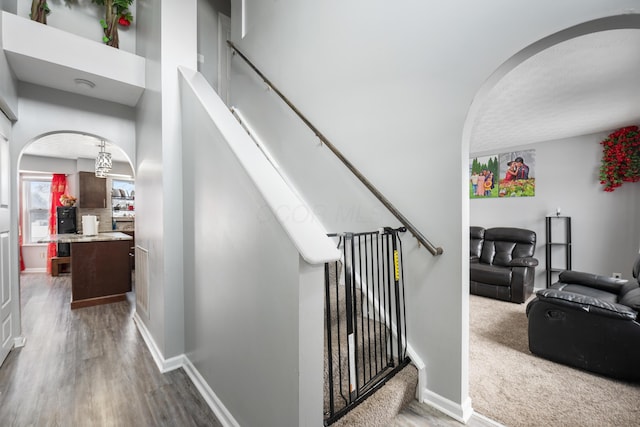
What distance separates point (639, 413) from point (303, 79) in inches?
142

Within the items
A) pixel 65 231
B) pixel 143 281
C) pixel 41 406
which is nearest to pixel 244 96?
pixel 143 281

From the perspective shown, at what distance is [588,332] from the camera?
2.16 meters

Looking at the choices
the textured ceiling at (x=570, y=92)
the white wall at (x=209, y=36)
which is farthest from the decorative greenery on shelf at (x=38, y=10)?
the textured ceiling at (x=570, y=92)

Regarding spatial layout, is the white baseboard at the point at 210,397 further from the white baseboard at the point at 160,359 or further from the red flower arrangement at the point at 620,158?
the red flower arrangement at the point at 620,158

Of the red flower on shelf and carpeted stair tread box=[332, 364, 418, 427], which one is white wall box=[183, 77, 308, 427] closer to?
carpeted stair tread box=[332, 364, 418, 427]

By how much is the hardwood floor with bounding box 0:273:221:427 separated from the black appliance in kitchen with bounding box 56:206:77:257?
11.6 feet

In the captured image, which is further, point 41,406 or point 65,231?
point 65,231

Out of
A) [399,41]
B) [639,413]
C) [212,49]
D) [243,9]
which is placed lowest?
[639,413]

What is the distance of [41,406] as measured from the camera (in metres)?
1.79

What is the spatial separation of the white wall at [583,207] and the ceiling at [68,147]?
7.12 m

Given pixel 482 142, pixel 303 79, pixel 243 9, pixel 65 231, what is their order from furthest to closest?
1. pixel 65 231
2. pixel 482 142
3. pixel 243 9
4. pixel 303 79

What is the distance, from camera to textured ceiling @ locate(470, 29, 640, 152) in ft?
6.77

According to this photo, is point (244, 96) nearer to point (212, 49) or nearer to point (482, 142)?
point (212, 49)

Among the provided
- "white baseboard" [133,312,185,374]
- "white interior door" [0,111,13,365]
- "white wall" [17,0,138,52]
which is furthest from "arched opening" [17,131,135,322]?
"white baseboard" [133,312,185,374]
